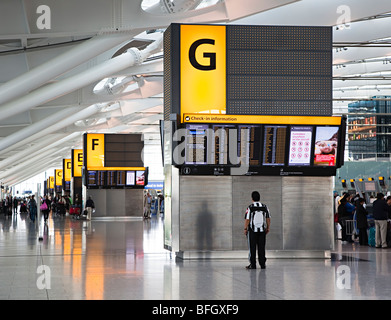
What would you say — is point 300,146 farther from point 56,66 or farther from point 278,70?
point 56,66

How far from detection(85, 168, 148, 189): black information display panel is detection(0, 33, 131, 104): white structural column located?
68.9ft

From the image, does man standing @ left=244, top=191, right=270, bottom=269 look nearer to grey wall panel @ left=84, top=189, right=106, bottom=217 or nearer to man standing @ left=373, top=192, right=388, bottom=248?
man standing @ left=373, top=192, right=388, bottom=248

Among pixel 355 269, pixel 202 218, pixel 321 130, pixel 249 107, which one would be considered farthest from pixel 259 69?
pixel 355 269

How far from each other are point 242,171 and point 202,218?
1348 mm

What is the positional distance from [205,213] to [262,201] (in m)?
1.31

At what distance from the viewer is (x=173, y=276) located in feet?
39.3

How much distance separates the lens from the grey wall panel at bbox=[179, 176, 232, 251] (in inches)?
612

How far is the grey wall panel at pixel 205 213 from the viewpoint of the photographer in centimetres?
1555

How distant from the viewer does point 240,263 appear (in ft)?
48.2

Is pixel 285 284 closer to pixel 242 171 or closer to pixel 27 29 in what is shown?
pixel 242 171
